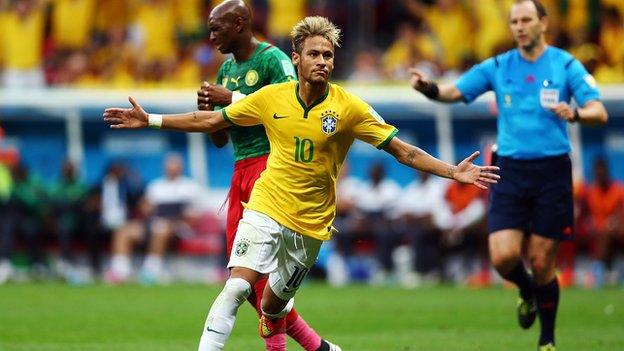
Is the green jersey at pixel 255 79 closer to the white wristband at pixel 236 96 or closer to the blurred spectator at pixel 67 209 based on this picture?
the white wristband at pixel 236 96

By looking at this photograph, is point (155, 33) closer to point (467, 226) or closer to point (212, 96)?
point (467, 226)

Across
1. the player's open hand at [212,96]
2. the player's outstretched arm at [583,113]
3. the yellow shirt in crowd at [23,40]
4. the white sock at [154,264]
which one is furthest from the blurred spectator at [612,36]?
the player's open hand at [212,96]

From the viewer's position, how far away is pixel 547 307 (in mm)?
11672

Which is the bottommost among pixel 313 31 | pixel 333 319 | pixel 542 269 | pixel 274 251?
pixel 333 319

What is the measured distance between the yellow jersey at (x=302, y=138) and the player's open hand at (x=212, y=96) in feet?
1.75

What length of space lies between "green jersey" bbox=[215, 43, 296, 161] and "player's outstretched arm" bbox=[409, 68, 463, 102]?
1748 millimetres

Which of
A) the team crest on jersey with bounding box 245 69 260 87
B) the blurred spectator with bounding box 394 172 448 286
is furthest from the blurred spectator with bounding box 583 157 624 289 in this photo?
the team crest on jersey with bounding box 245 69 260 87

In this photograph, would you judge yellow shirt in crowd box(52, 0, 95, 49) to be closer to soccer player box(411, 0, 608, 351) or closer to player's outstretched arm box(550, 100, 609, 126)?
soccer player box(411, 0, 608, 351)

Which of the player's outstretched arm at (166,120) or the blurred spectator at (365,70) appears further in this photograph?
the blurred spectator at (365,70)

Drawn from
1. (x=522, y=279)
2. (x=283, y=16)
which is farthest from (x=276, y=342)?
(x=283, y=16)

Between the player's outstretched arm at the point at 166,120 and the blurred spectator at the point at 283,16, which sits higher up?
the blurred spectator at the point at 283,16

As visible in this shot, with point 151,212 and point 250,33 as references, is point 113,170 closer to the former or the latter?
point 151,212

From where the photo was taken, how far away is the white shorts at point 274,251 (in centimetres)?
947

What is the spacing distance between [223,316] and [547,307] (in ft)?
12.1
